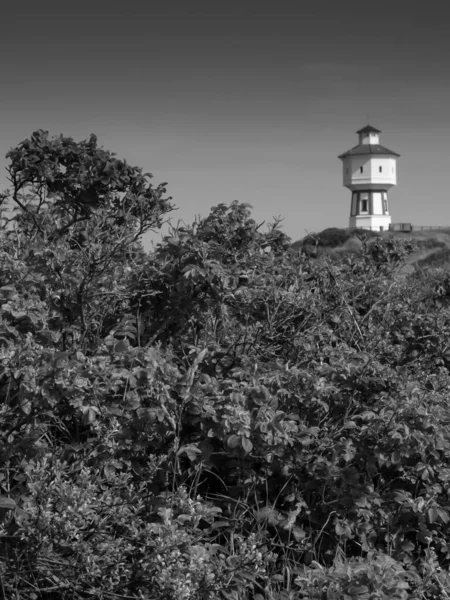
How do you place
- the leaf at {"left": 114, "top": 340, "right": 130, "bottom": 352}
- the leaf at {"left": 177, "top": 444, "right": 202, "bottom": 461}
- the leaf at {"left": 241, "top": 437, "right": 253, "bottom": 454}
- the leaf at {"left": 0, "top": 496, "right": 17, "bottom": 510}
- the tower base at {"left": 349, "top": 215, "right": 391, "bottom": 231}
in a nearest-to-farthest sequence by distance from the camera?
the leaf at {"left": 0, "top": 496, "right": 17, "bottom": 510}
the leaf at {"left": 241, "top": 437, "right": 253, "bottom": 454}
the leaf at {"left": 177, "top": 444, "right": 202, "bottom": 461}
the leaf at {"left": 114, "top": 340, "right": 130, "bottom": 352}
the tower base at {"left": 349, "top": 215, "right": 391, "bottom": 231}

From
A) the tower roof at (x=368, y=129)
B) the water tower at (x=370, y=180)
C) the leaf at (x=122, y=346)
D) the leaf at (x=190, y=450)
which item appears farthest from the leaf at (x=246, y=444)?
the tower roof at (x=368, y=129)

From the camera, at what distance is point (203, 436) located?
3.81 metres

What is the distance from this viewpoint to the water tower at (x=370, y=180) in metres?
75.3

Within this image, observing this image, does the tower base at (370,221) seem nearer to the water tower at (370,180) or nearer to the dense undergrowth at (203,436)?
the water tower at (370,180)

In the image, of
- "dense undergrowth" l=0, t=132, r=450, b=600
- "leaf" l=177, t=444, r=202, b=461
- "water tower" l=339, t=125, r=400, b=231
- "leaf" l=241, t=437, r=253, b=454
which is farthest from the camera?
"water tower" l=339, t=125, r=400, b=231

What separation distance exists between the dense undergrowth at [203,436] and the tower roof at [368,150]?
7264 cm

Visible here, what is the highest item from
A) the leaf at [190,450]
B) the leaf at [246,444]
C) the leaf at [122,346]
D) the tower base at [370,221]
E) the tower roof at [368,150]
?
the tower roof at [368,150]

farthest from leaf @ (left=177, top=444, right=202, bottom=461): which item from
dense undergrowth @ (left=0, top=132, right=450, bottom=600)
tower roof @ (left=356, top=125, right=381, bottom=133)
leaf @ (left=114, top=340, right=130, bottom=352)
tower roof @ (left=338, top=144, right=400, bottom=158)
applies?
tower roof @ (left=356, top=125, right=381, bottom=133)

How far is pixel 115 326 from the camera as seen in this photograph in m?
4.49

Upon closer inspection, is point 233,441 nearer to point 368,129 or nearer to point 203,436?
point 203,436

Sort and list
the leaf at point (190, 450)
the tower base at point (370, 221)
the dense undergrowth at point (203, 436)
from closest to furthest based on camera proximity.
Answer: the dense undergrowth at point (203, 436) → the leaf at point (190, 450) → the tower base at point (370, 221)

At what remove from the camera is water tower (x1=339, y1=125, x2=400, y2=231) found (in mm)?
75312

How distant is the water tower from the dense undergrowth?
71.2 meters

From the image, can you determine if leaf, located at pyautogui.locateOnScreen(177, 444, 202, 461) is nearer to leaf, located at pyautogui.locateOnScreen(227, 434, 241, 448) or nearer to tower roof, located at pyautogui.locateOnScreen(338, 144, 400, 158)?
leaf, located at pyautogui.locateOnScreen(227, 434, 241, 448)
